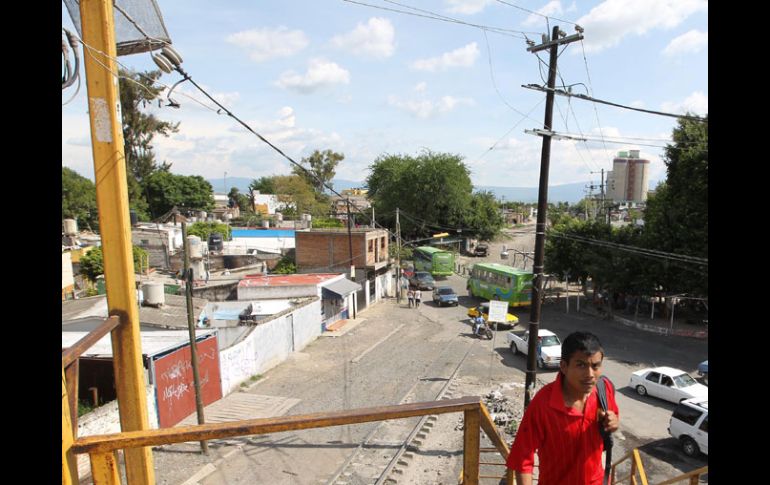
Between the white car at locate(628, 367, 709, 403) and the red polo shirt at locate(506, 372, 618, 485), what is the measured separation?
548 inches

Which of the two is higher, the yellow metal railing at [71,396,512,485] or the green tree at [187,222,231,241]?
the yellow metal railing at [71,396,512,485]

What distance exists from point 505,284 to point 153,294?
62.1ft

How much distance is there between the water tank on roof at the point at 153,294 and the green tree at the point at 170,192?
47.3 m

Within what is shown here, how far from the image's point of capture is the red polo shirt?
9.16ft

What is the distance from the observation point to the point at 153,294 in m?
18.9

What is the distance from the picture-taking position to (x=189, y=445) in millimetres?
11375

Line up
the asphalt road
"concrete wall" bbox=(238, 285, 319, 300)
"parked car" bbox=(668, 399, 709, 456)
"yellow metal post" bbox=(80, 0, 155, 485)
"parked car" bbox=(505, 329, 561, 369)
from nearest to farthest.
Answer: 1. "yellow metal post" bbox=(80, 0, 155, 485)
2. the asphalt road
3. "parked car" bbox=(668, 399, 709, 456)
4. "parked car" bbox=(505, 329, 561, 369)
5. "concrete wall" bbox=(238, 285, 319, 300)

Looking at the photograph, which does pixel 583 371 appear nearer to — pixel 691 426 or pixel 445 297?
pixel 691 426

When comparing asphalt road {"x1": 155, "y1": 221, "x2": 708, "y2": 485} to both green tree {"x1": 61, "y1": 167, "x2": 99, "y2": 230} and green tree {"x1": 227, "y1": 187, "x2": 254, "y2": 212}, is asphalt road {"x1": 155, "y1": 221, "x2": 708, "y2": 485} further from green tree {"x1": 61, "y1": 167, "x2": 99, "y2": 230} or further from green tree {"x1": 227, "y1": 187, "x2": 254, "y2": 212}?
green tree {"x1": 227, "y1": 187, "x2": 254, "y2": 212}

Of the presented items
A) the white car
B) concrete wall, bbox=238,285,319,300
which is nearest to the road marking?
concrete wall, bbox=238,285,319,300
